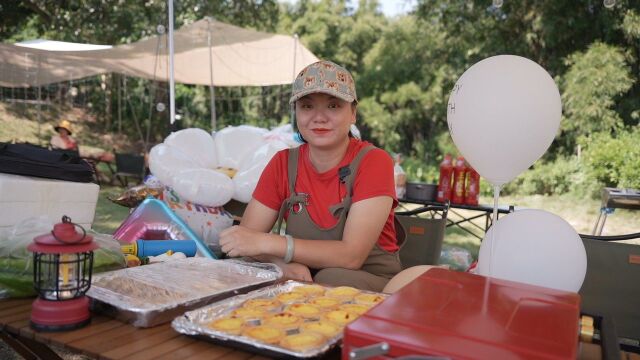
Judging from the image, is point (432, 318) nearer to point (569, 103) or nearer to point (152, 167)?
point (152, 167)

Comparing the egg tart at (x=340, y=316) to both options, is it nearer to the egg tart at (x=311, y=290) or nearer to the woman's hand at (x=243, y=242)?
the egg tart at (x=311, y=290)

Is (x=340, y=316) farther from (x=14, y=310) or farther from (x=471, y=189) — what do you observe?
(x=471, y=189)

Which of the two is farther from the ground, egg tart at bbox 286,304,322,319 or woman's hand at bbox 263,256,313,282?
egg tart at bbox 286,304,322,319

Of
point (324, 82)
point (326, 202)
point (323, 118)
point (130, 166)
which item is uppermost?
point (324, 82)

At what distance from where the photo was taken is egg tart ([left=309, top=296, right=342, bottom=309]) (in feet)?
4.17

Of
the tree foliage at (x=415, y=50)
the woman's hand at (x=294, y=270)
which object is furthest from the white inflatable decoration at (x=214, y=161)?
the tree foliage at (x=415, y=50)

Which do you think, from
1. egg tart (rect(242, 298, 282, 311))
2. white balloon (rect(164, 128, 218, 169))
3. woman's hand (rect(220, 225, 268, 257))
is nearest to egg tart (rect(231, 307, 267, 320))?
egg tart (rect(242, 298, 282, 311))

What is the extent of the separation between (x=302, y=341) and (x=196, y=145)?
3.00m

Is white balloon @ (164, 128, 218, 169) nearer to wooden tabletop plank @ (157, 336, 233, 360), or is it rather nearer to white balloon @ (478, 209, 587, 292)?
white balloon @ (478, 209, 587, 292)

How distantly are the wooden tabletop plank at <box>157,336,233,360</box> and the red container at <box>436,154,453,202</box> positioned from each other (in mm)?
3650

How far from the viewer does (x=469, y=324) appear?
927 mm

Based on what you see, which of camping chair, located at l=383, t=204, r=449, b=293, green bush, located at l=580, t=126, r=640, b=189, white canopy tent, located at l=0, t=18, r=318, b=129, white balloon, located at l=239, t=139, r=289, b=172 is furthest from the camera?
green bush, located at l=580, t=126, r=640, b=189

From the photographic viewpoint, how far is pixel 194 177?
3.32m

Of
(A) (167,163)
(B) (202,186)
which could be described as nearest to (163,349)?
(B) (202,186)
